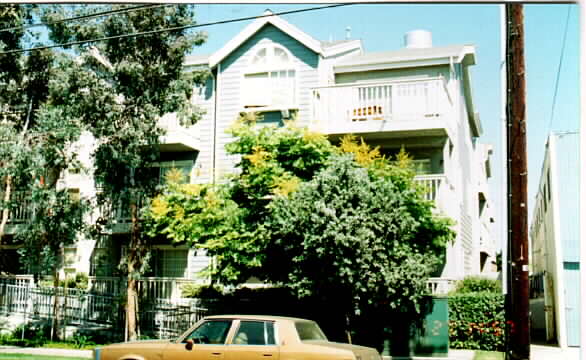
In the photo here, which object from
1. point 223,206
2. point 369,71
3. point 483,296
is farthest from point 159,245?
point 483,296

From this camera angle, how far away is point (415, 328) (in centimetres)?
1515

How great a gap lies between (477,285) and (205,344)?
29.1 feet

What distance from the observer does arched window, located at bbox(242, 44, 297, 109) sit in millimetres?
19125

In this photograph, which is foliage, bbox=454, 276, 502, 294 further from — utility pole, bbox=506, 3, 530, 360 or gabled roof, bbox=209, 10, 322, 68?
gabled roof, bbox=209, 10, 322, 68

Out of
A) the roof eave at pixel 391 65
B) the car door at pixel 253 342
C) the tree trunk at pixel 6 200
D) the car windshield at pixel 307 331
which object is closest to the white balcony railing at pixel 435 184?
the roof eave at pixel 391 65

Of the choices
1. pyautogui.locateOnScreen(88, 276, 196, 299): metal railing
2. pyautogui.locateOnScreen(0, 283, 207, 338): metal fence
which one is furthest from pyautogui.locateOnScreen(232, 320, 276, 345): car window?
pyautogui.locateOnScreen(88, 276, 196, 299): metal railing

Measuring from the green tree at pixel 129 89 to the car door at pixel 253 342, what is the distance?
7.86 metres

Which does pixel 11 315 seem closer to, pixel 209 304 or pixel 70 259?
pixel 70 259

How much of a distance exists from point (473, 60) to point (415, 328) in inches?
352

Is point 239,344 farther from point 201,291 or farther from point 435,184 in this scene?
point 435,184

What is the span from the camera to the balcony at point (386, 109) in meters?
17.1

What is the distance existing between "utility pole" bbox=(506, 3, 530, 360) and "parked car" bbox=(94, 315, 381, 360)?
2.38 meters

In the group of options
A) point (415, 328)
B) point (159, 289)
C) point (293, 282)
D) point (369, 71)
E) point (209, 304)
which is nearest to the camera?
point (293, 282)

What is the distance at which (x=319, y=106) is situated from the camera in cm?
1814
